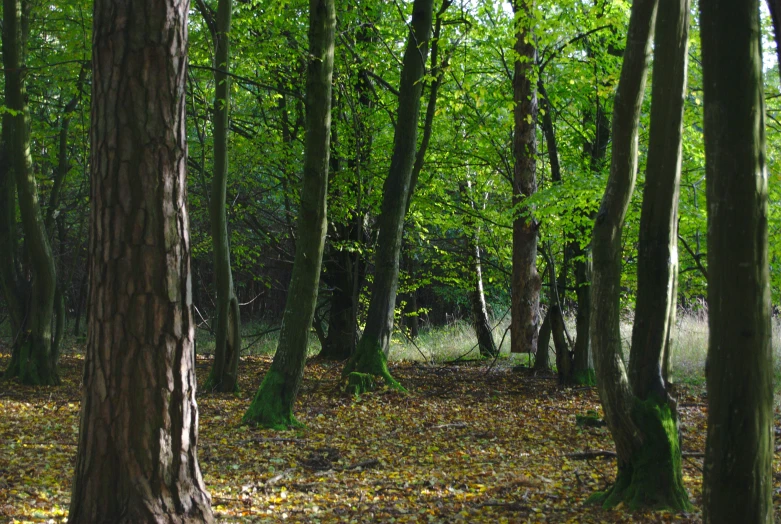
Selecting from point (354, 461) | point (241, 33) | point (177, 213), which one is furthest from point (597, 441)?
point (241, 33)

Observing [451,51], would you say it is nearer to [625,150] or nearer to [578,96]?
[578,96]

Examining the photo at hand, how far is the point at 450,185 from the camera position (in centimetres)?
1431

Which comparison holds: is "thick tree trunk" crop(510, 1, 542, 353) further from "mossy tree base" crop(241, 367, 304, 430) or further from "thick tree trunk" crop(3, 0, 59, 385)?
"thick tree trunk" crop(3, 0, 59, 385)

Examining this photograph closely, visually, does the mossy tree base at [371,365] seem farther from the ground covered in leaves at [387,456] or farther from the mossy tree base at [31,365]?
the mossy tree base at [31,365]

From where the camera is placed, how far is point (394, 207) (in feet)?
32.4

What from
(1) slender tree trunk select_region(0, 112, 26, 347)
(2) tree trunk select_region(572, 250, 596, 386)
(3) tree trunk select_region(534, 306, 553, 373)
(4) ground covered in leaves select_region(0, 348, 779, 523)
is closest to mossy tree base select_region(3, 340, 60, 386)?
(1) slender tree trunk select_region(0, 112, 26, 347)

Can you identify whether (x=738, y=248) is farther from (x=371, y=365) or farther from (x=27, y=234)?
(x=27, y=234)

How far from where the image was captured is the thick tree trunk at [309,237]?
7109 mm

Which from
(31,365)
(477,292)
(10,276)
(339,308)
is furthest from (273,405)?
(477,292)

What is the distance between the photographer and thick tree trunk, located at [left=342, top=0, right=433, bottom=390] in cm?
978

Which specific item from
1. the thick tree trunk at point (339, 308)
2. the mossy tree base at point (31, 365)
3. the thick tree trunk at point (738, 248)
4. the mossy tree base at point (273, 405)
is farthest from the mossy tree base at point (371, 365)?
the thick tree trunk at point (738, 248)

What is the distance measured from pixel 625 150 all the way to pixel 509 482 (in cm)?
268

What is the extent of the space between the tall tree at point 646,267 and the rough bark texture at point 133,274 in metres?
2.72

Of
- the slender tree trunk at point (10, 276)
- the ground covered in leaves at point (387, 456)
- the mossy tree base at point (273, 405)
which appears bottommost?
the ground covered in leaves at point (387, 456)
